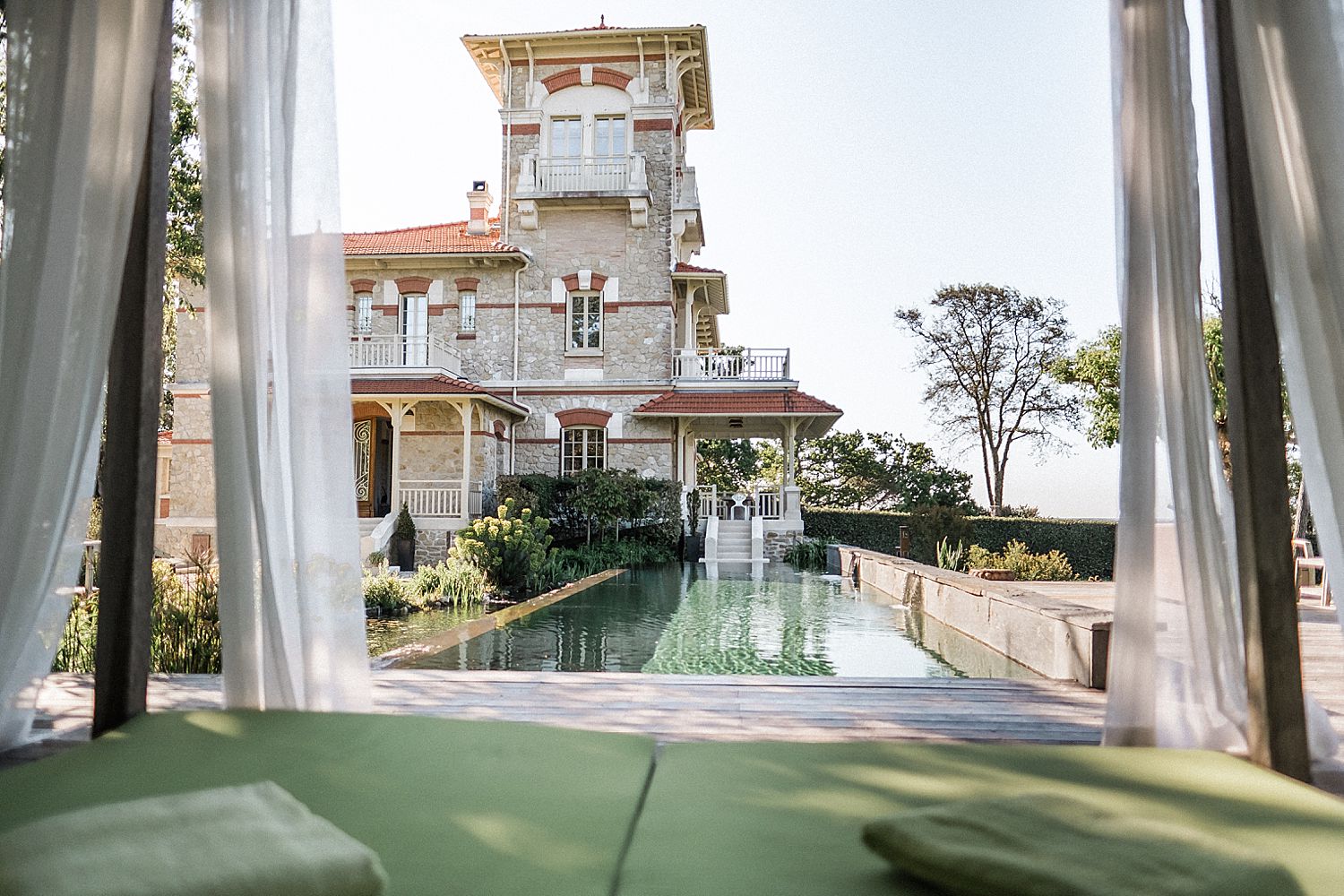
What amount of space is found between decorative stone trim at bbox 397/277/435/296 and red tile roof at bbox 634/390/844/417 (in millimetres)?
4616

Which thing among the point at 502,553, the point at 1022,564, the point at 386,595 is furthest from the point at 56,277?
the point at 1022,564

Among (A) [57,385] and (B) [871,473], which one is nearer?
(A) [57,385]

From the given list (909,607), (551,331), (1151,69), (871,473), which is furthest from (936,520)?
(1151,69)

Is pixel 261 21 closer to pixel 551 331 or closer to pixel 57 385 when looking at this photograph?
pixel 57 385

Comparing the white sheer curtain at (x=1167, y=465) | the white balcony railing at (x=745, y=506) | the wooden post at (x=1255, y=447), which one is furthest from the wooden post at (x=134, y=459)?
the white balcony railing at (x=745, y=506)

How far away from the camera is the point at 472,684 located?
141 inches

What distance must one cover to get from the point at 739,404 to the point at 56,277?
43.0 ft

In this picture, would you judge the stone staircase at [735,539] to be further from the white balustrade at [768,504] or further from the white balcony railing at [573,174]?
the white balcony railing at [573,174]

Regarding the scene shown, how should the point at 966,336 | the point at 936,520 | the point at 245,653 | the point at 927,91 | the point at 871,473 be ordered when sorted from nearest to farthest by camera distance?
1. the point at 245,653
2. the point at 936,520
3. the point at 927,91
4. the point at 966,336
5. the point at 871,473

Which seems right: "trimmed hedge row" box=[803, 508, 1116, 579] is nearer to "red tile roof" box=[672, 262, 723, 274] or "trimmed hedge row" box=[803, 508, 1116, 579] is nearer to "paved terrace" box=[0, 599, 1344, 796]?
"red tile roof" box=[672, 262, 723, 274]

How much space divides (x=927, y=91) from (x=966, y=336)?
25.0 ft

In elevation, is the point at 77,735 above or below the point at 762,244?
below

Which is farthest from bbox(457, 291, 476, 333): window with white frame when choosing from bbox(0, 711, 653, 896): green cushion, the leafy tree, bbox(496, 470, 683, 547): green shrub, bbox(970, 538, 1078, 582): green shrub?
bbox(0, 711, 653, 896): green cushion

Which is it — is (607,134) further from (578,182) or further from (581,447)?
(581,447)
